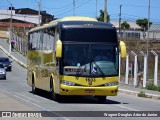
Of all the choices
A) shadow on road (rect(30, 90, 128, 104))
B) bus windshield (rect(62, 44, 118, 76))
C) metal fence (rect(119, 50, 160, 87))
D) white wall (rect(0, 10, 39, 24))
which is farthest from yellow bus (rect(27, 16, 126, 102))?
white wall (rect(0, 10, 39, 24))

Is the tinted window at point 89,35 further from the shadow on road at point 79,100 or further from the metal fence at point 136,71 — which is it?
the metal fence at point 136,71

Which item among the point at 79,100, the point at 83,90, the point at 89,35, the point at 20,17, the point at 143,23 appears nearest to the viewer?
the point at 83,90

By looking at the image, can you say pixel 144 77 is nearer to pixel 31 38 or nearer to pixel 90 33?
pixel 31 38

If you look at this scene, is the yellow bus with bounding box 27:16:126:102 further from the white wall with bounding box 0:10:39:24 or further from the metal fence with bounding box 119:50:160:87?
the white wall with bounding box 0:10:39:24

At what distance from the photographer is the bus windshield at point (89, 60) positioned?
20312 mm

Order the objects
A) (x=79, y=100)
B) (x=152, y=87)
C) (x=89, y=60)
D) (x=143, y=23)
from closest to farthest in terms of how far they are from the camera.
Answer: (x=89, y=60)
(x=79, y=100)
(x=152, y=87)
(x=143, y=23)

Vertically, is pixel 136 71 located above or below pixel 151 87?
above

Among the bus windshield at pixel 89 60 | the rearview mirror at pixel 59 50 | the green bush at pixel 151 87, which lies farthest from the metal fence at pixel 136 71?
the rearview mirror at pixel 59 50

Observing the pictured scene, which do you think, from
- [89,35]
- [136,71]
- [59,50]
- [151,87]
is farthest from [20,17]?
[59,50]

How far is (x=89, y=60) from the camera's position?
20391 millimetres

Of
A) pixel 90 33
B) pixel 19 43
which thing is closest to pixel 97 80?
pixel 90 33

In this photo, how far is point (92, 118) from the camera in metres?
14.8

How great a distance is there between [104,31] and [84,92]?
2747mm

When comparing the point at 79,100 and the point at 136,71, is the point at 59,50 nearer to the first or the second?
the point at 79,100
